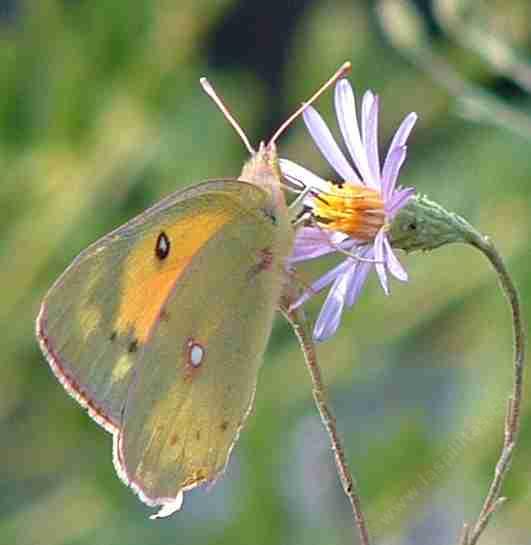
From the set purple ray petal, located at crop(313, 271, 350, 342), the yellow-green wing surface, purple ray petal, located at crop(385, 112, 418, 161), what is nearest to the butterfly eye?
the yellow-green wing surface

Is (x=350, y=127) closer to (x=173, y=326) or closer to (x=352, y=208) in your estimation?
(x=352, y=208)

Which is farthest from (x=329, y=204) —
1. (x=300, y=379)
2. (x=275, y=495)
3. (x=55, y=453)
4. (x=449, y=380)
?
(x=449, y=380)

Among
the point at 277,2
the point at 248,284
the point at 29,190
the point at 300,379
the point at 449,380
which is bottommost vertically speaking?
the point at 449,380

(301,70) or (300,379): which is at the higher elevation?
(301,70)

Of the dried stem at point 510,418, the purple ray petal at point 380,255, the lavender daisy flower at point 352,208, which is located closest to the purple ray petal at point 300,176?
the lavender daisy flower at point 352,208

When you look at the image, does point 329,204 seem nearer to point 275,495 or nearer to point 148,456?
point 148,456

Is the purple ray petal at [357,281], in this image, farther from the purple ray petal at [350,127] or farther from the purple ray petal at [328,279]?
the purple ray petal at [350,127]

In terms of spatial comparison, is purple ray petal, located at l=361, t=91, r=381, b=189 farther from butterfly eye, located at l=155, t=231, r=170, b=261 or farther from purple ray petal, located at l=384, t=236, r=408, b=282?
butterfly eye, located at l=155, t=231, r=170, b=261
